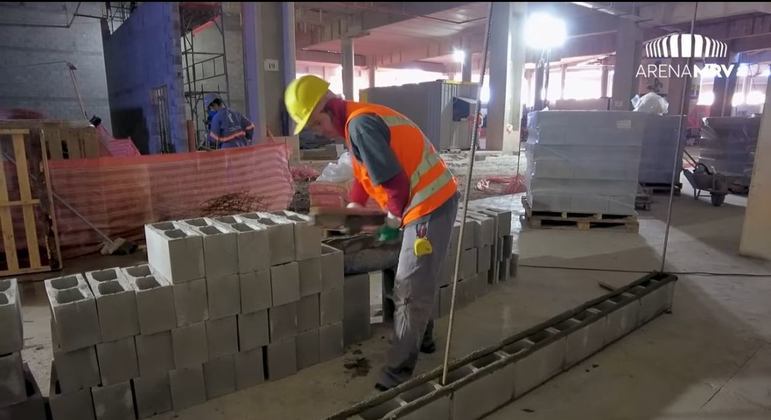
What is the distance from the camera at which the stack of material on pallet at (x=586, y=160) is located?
257 inches

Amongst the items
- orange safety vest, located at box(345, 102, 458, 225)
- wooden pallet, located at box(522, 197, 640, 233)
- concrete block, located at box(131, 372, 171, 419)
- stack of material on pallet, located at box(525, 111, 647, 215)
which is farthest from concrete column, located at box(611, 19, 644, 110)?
Result: concrete block, located at box(131, 372, 171, 419)

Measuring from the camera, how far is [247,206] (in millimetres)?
6992

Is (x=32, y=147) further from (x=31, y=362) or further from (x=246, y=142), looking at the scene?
(x=246, y=142)

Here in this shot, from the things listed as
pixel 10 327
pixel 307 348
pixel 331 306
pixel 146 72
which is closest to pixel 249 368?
pixel 307 348

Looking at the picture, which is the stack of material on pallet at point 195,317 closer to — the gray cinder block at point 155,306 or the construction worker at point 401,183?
the gray cinder block at point 155,306

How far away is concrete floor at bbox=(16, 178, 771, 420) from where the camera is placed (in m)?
2.79

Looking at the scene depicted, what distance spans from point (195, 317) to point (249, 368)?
51 centimetres

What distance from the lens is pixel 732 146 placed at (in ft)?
29.0

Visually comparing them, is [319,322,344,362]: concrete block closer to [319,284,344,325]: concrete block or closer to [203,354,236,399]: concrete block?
[319,284,344,325]: concrete block

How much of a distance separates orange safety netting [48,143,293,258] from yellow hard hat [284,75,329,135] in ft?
14.2

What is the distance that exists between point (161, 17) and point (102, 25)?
28.6 ft

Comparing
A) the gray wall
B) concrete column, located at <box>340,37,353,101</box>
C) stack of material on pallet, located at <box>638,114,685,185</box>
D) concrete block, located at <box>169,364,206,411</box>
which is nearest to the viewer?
concrete block, located at <box>169,364,206,411</box>

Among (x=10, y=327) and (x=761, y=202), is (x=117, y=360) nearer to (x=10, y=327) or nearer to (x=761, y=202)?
(x=10, y=327)

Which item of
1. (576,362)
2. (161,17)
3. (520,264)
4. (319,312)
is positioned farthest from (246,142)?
(576,362)
